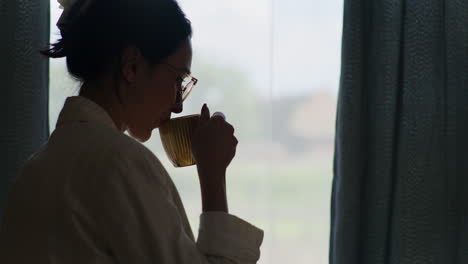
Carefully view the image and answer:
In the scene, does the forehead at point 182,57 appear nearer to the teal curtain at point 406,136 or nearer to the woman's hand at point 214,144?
the woman's hand at point 214,144

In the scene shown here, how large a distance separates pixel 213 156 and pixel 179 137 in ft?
0.40

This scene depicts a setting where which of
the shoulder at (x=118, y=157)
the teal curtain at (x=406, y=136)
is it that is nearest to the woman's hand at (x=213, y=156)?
the shoulder at (x=118, y=157)

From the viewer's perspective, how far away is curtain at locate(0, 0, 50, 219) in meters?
1.56

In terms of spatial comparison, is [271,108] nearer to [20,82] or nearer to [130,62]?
[20,82]

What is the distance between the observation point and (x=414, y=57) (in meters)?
1.57

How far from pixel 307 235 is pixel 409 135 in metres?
0.39

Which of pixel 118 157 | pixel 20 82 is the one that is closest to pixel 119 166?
pixel 118 157

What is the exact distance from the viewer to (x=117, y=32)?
0.91 metres

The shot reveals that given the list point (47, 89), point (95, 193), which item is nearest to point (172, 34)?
point (95, 193)

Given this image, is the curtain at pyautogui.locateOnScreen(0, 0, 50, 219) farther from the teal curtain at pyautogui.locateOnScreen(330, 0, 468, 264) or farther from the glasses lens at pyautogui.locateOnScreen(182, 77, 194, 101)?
the teal curtain at pyautogui.locateOnScreen(330, 0, 468, 264)

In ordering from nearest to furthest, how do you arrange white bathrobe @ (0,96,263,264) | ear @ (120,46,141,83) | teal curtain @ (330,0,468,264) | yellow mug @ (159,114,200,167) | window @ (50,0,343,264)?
white bathrobe @ (0,96,263,264) → ear @ (120,46,141,83) → yellow mug @ (159,114,200,167) → teal curtain @ (330,0,468,264) → window @ (50,0,343,264)

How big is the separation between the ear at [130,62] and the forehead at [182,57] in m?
0.05

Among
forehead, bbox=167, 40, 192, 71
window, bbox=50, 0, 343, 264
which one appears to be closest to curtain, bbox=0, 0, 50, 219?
window, bbox=50, 0, 343, 264

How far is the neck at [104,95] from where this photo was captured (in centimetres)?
93
